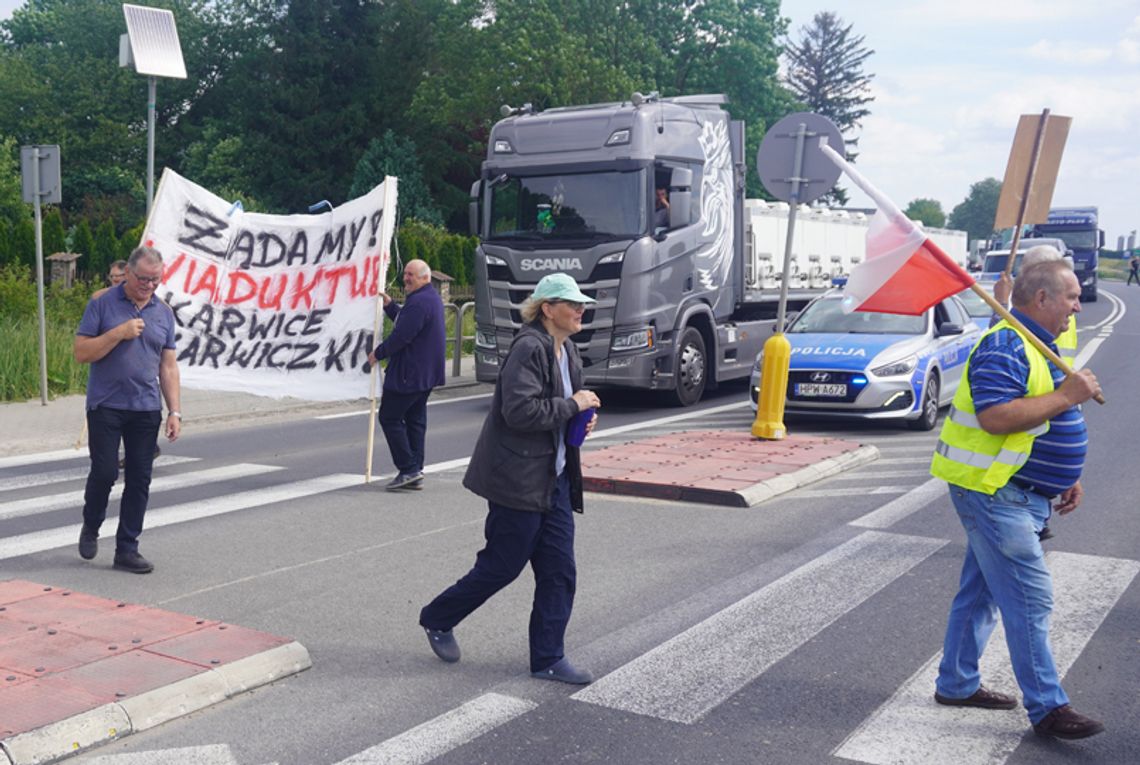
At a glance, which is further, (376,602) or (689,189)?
(689,189)

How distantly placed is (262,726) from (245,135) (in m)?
56.7

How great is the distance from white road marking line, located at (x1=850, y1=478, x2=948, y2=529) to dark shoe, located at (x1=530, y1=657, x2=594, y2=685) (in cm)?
385

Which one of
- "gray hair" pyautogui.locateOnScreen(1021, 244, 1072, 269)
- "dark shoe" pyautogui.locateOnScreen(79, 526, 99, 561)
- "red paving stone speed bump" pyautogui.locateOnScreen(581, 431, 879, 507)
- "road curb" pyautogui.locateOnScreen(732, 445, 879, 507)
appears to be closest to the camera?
"gray hair" pyautogui.locateOnScreen(1021, 244, 1072, 269)

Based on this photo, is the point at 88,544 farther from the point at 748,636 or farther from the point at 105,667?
the point at 748,636

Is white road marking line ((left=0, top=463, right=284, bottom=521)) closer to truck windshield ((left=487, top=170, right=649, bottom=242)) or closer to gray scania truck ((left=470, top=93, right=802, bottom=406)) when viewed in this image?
gray scania truck ((left=470, top=93, right=802, bottom=406))

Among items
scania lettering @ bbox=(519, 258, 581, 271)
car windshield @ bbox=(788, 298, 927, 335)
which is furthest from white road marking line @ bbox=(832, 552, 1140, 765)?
scania lettering @ bbox=(519, 258, 581, 271)

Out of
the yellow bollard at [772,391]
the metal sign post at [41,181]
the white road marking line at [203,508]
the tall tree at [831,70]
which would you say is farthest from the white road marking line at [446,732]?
the tall tree at [831,70]

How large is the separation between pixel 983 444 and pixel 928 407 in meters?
9.37

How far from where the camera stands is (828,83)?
8862cm

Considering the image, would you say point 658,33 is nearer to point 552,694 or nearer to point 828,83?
point 828,83

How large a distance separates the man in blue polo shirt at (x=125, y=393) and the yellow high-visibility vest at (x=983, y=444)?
15.0ft

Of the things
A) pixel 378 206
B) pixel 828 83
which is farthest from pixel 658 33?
pixel 378 206

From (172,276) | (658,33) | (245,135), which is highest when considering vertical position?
(658,33)

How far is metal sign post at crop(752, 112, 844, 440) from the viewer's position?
1184 centimetres
